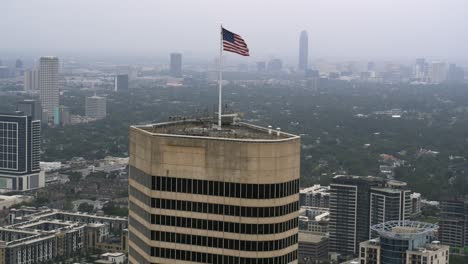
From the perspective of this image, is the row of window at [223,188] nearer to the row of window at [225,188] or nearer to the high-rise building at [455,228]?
the row of window at [225,188]

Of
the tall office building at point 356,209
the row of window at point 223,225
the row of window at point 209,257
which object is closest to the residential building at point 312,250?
the tall office building at point 356,209

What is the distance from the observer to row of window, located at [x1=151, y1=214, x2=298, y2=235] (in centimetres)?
3334

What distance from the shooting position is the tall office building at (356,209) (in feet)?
383

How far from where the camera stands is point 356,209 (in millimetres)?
118250

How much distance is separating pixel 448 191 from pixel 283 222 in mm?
128195

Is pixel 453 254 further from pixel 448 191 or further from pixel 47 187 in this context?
pixel 47 187

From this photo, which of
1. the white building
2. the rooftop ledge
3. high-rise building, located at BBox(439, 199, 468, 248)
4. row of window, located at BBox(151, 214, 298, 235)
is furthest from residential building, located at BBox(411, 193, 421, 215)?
row of window, located at BBox(151, 214, 298, 235)

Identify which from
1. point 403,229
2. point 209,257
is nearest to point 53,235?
point 403,229

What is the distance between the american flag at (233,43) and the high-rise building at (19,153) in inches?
5260

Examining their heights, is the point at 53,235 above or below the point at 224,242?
below

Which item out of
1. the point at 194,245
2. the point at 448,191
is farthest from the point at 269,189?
the point at 448,191

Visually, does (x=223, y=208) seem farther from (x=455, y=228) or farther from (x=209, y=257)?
(x=455, y=228)

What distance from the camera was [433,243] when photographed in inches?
3452

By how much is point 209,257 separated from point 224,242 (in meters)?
0.83
